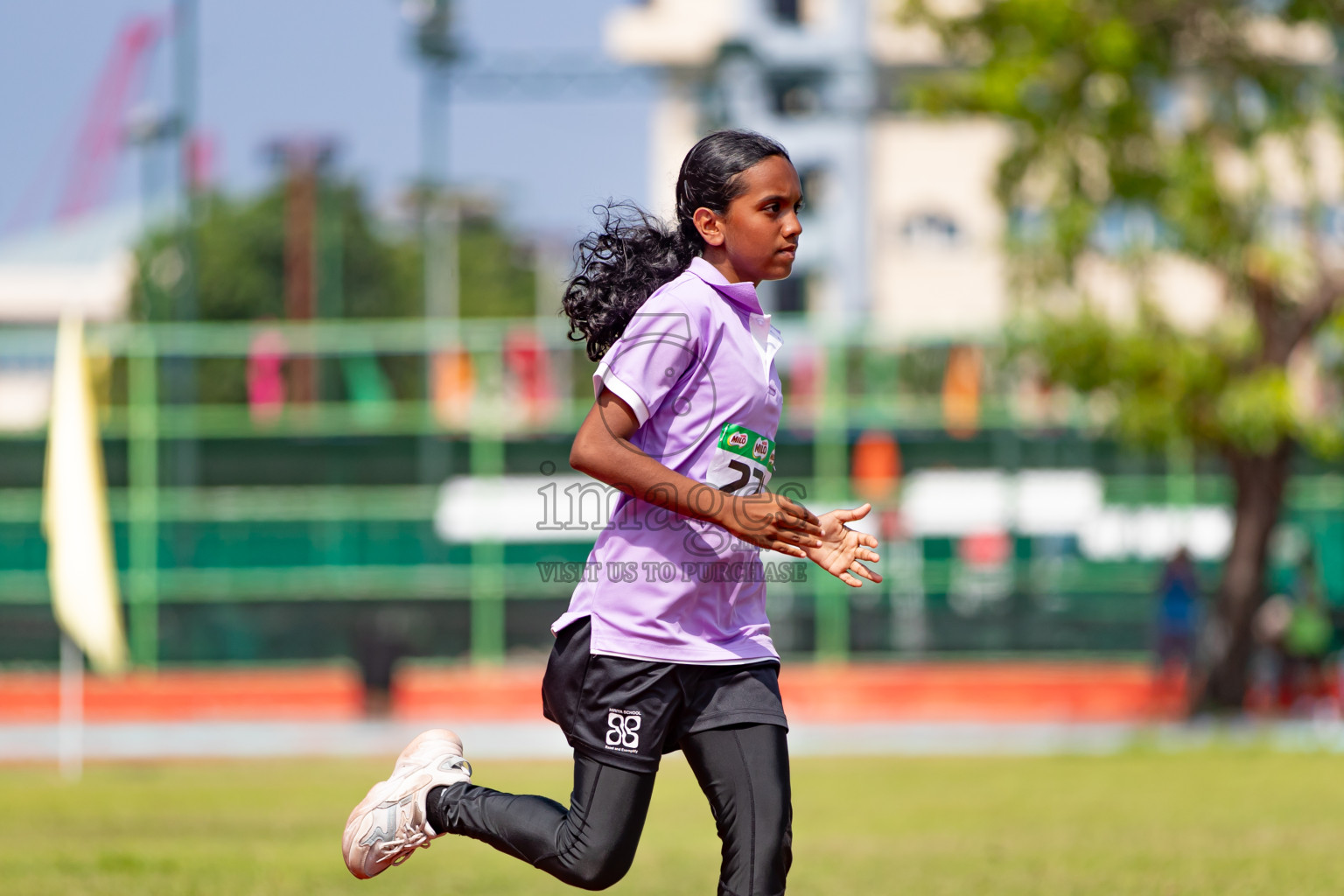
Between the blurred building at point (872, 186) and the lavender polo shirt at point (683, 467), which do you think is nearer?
the lavender polo shirt at point (683, 467)

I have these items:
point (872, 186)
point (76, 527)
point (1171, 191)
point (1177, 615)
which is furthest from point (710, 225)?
point (872, 186)

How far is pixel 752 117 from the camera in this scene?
4828cm

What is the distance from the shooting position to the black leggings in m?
3.95

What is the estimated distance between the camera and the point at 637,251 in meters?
4.37

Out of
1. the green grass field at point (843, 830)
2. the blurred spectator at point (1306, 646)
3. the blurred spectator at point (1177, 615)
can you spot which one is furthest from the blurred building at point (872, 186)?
the green grass field at point (843, 830)

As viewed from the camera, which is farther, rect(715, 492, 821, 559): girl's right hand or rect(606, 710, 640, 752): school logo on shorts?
rect(606, 710, 640, 752): school logo on shorts

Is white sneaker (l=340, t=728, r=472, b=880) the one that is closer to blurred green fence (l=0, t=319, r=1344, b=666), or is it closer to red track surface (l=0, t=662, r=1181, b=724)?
red track surface (l=0, t=662, r=1181, b=724)

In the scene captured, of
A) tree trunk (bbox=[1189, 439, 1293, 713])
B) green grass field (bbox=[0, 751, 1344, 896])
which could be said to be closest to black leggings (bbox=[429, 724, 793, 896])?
green grass field (bbox=[0, 751, 1344, 896])

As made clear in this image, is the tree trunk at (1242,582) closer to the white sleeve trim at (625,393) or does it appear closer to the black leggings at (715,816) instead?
the black leggings at (715,816)

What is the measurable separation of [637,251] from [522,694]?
54.8 ft

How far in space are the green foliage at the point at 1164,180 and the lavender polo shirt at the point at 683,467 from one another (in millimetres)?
12218

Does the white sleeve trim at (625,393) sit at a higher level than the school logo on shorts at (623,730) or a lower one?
higher

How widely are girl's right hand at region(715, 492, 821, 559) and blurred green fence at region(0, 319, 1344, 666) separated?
1707 cm

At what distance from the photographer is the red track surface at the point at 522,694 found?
1997 centimetres
